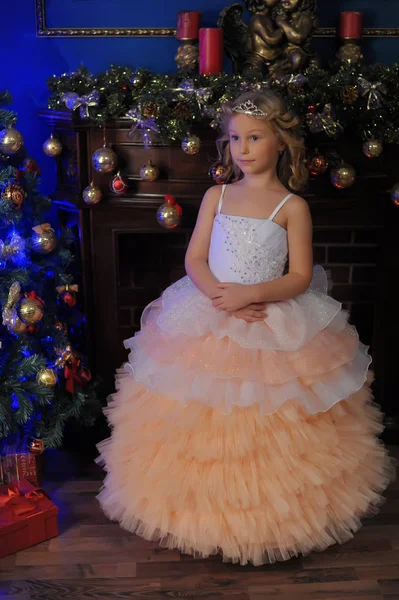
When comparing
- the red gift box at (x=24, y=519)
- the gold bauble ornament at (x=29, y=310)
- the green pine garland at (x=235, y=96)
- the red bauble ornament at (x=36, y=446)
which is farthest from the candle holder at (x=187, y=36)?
the red gift box at (x=24, y=519)

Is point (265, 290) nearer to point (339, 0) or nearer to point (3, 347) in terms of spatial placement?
point (3, 347)

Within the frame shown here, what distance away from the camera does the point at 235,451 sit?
187cm

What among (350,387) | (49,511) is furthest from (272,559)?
(49,511)

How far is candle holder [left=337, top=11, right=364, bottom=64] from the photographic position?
8.16ft

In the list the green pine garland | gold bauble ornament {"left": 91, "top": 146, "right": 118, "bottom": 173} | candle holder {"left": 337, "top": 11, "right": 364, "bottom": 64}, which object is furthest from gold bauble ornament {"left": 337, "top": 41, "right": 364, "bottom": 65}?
gold bauble ornament {"left": 91, "top": 146, "right": 118, "bottom": 173}

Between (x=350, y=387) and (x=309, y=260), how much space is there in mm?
419

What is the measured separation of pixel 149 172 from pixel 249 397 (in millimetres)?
952

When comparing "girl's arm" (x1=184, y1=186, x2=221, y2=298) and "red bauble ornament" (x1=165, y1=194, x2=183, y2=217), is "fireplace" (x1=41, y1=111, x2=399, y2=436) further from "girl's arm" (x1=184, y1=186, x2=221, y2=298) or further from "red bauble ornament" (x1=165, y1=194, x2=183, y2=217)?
"girl's arm" (x1=184, y1=186, x2=221, y2=298)

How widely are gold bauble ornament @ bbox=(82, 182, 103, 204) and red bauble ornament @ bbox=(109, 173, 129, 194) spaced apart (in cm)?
6

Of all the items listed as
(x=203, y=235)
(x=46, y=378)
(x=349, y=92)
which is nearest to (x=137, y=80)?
(x=203, y=235)

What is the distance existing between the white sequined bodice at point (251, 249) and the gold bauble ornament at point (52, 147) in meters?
0.77

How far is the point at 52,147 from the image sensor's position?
2.46 m

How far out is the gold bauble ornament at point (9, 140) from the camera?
2154 mm

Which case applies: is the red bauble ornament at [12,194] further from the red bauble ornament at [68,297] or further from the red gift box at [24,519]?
the red gift box at [24,519]
